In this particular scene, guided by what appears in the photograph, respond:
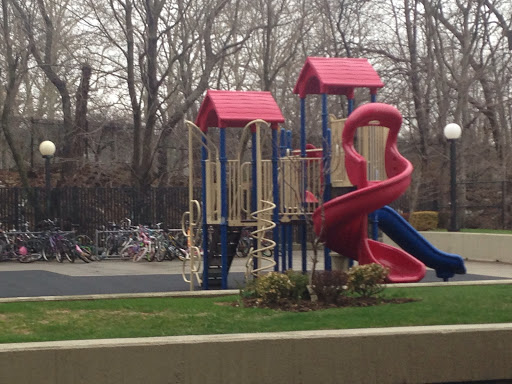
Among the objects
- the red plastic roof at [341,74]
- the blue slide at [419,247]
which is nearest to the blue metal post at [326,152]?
the red plastic roof at [341,74]

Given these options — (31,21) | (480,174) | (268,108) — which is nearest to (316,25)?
(480,174)

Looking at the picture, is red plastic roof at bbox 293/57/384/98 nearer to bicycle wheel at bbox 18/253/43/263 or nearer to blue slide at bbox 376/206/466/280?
blue slide at bbox 376/206/466/280

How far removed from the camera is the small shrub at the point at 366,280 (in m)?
10.7

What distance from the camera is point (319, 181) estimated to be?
1518 cm

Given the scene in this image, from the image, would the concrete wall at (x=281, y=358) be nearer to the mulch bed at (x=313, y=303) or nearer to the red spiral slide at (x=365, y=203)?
the mulch bed at (x=313, y=303)

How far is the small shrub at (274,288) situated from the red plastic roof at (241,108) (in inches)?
223

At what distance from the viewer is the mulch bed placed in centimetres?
1016

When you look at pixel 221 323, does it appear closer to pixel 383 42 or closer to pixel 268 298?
pixel 268 298

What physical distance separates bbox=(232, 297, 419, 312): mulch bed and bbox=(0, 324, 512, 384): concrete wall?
2122mm

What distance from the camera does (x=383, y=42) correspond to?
104 ft

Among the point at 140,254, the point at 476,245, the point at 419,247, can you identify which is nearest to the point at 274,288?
the point at 419,247

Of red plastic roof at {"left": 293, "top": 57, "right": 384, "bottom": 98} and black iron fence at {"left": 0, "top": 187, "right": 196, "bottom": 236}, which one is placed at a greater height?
red plastic roof at {"left": 293, "top": 57, "right": 384, "bottom": 98}

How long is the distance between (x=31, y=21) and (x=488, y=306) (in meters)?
23.7

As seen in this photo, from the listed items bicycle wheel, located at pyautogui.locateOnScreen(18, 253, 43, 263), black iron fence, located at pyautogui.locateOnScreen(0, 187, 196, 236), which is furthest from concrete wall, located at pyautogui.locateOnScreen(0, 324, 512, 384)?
black iron fence, located at pyautogui.locateOnScreen(0, 187, 196, 236)
